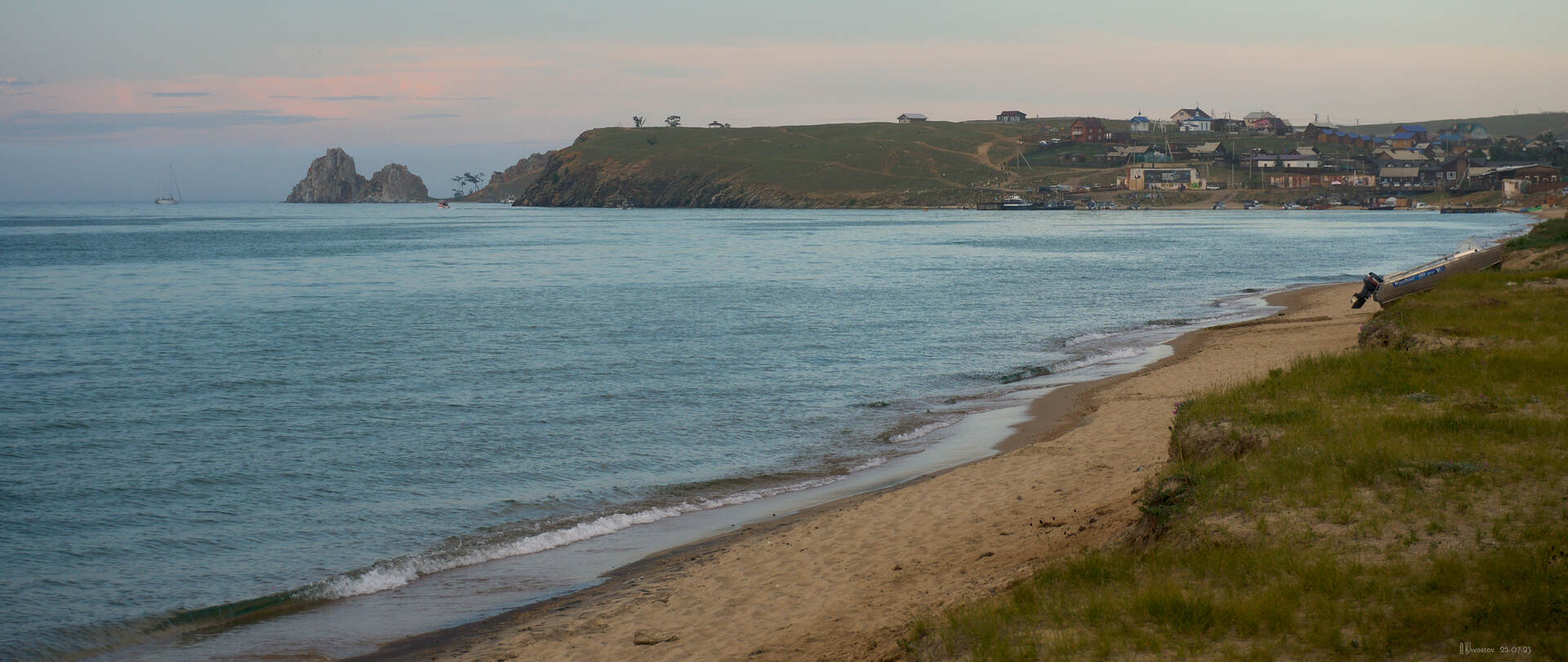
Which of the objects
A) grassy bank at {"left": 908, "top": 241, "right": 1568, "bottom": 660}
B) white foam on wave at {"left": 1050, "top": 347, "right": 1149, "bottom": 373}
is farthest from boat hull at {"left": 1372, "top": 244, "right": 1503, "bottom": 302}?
grassy bank at {"left": 908, "top": 241, "right": 1568, "bottom": 660}

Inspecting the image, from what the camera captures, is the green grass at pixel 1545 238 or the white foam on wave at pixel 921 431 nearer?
the white foam on wave at pixel 921 431

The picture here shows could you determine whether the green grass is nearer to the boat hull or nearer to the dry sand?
the boat hull

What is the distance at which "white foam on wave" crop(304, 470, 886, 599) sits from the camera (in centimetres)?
1317

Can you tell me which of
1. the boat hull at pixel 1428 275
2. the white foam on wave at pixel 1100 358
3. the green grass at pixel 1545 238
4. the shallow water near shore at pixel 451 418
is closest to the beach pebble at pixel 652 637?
the shallow water near shore at pixel 451 418

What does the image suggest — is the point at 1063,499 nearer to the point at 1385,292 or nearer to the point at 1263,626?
the point at 1263,626

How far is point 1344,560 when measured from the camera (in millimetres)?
7891

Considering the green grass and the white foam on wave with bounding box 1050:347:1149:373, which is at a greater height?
the green grass

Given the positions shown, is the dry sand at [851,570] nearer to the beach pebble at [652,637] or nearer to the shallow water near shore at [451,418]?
the beach pebble at [652,637]

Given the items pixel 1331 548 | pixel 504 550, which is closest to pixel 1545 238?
pixel 1331 548

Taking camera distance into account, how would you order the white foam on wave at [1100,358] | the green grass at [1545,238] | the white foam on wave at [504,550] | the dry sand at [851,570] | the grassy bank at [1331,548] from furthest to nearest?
the green grass at [1545,238] → the white foam on wave at [1100,358] → the white foam on wave at [504,550] → the dry sand at [851,570] → the grassy bank at [1331,548]

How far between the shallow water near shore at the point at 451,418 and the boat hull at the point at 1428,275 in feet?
20.8

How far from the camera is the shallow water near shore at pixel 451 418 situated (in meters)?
13.4

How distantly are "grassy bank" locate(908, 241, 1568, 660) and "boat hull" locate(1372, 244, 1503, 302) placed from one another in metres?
16.3

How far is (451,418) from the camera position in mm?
23703
